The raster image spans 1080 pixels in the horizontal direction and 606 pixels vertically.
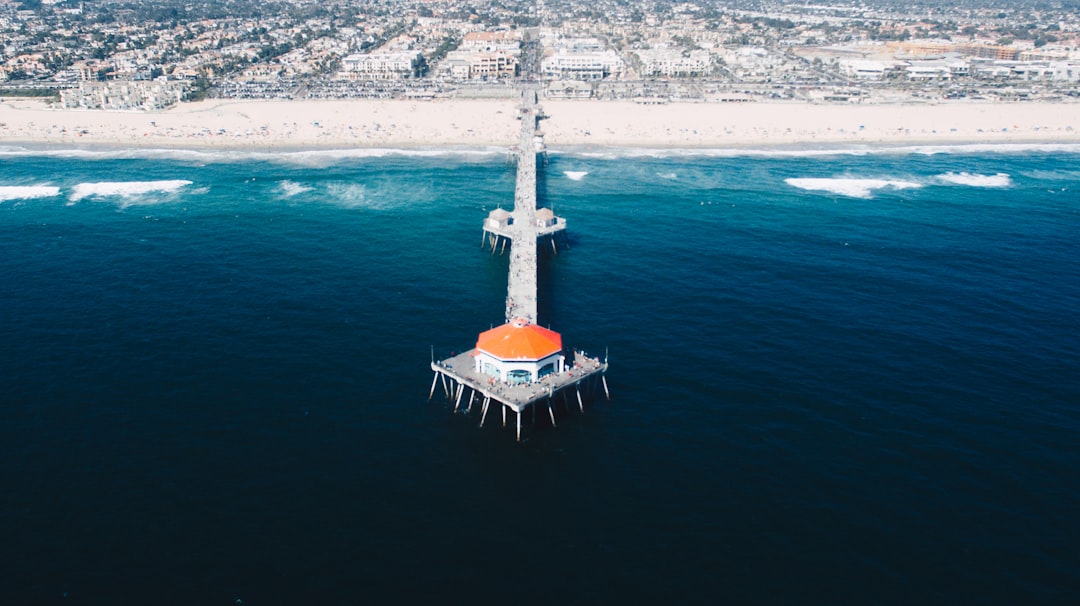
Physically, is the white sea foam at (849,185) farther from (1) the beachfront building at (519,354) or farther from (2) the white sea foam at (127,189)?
(2) the white sea foam at (127,189)

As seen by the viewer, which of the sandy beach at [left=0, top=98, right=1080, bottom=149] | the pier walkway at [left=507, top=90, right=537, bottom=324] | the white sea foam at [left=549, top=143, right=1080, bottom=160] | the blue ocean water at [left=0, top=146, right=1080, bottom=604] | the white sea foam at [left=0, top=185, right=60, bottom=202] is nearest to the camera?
the blue ocean water at [left=0, top=146, right=1080, bottom=604]

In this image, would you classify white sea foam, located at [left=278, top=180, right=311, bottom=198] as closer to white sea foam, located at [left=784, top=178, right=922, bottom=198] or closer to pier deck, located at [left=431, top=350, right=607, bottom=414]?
pier deck, located at [left=431, top=350, right=607, bottom=414]

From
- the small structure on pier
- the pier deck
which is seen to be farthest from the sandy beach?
the pier deck

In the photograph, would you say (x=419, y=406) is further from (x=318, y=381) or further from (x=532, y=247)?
(x=532, y=247)

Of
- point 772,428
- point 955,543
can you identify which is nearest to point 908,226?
point 772,428

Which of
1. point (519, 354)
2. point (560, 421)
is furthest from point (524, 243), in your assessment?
point (560, 421)

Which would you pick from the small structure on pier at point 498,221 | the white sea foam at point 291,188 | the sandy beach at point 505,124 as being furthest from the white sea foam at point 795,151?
the small structure on pier at point 498,221
